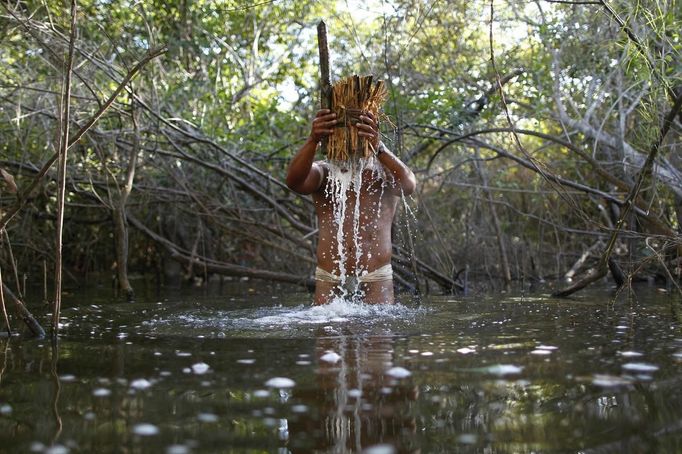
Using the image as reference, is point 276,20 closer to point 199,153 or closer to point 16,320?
point 199,153

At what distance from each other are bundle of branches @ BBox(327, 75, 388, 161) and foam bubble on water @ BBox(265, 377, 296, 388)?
2380 millimetres

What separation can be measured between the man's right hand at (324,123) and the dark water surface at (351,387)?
1.24m

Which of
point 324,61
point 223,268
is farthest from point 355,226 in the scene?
point 223,268

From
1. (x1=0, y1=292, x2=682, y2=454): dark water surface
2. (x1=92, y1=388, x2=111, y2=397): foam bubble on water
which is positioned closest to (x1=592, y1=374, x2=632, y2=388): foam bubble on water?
(x1=0, y1=292, x2=682, y2=454): dark water surface

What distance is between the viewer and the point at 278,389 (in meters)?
2.60

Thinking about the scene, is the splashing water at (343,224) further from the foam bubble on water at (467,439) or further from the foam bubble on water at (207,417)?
the foam bubble on water at (467,439)

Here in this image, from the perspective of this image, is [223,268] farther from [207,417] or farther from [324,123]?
[207,417]

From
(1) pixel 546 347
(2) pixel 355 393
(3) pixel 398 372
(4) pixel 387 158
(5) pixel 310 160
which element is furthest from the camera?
(4) pixel 387 158

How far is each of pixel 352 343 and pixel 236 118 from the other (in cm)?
725

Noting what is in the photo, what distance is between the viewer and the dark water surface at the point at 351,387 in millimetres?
2025

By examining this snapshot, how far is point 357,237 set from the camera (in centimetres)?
520

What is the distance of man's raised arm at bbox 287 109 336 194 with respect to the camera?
475cm

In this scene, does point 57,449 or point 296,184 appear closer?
point 57,449

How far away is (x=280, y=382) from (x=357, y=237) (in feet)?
8.49
